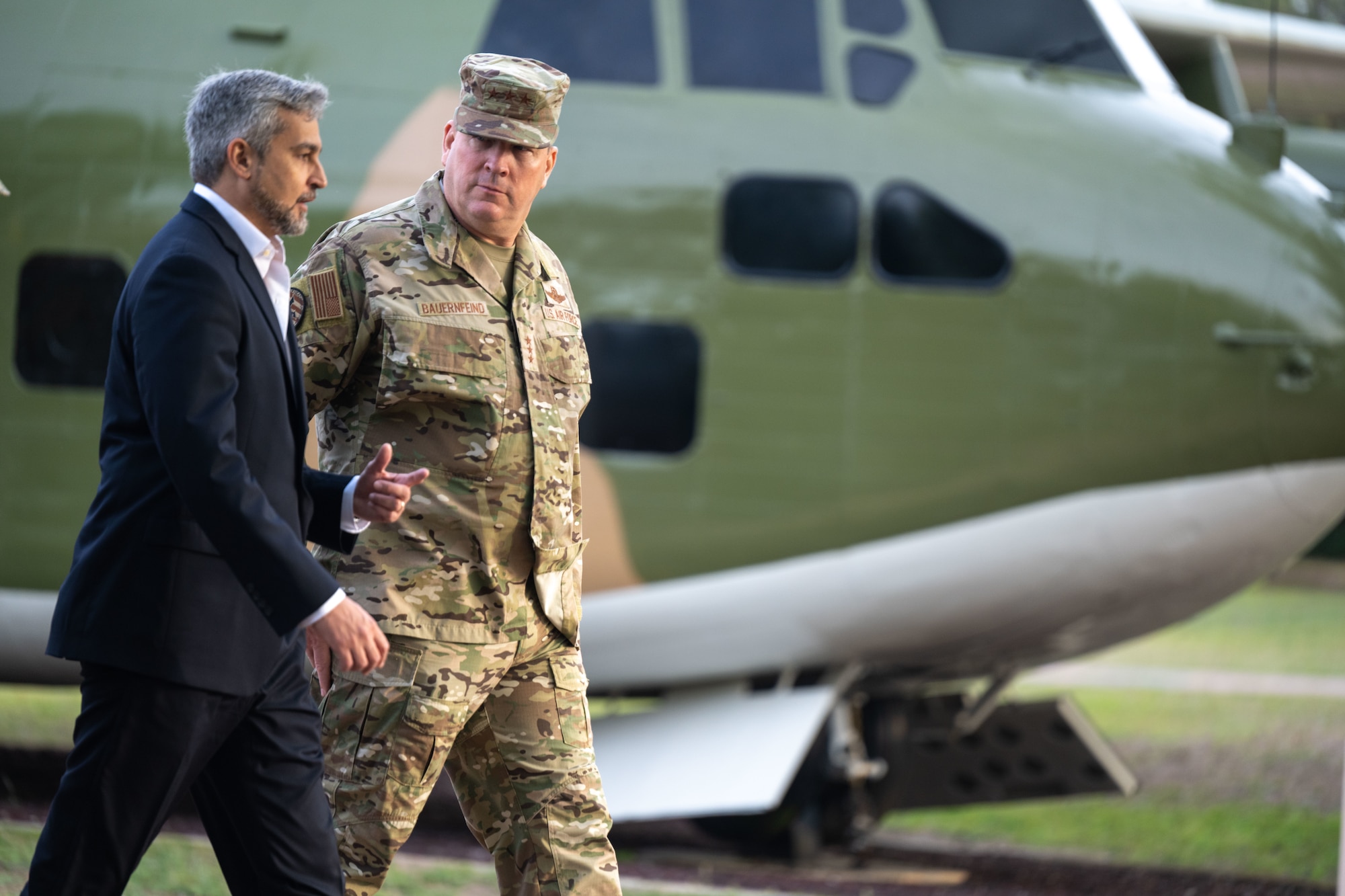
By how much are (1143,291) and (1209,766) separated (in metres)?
5.25

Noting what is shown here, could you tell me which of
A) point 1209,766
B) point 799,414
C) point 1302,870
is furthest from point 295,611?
point 1209,766

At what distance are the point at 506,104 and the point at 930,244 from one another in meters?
3.02

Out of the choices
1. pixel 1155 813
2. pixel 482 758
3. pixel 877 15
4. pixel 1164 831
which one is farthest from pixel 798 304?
pixel 1155 813

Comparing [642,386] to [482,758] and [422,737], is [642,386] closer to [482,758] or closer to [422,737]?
[482,758]

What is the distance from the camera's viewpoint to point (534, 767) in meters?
3.24

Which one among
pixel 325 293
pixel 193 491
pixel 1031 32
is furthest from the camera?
pixel 1031 32

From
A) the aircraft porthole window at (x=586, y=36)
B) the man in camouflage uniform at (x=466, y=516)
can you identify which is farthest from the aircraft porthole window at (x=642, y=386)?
the man in camouflage uniform at (x=466, y=516)

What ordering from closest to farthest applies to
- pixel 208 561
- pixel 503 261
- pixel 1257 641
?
pixel 208 561 < pixel 503 261 < pixel 1257 641

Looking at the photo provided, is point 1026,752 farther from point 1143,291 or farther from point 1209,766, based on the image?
point 1209,766

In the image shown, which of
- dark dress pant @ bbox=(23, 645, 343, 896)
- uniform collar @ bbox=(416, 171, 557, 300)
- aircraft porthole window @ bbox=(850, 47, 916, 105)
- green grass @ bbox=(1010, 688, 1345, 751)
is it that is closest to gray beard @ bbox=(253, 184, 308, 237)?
uniform collar @ bbox=(416, 171, 557, 300)

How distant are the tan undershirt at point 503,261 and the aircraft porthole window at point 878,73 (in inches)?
119

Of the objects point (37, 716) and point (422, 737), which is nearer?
point (422, 737)

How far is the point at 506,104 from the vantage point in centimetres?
323

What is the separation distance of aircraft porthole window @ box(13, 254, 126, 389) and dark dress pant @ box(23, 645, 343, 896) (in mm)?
3524
